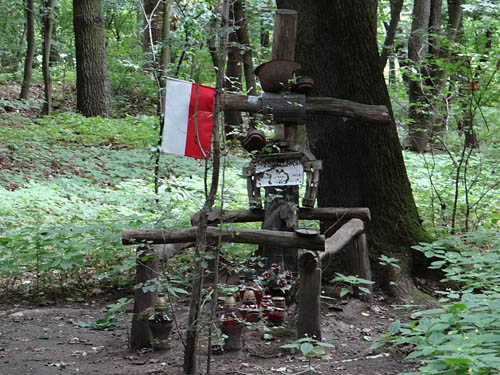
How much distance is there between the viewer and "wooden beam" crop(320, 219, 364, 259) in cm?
472

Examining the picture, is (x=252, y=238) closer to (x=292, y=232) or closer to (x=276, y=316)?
(x=292, y=232)

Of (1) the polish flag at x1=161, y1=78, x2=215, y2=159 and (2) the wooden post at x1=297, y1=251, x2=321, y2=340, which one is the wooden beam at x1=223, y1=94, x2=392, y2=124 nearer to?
(1) the polish flag at x1=161, y1=78, x2=215, y2=159

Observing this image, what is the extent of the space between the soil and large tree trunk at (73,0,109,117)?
10.6m

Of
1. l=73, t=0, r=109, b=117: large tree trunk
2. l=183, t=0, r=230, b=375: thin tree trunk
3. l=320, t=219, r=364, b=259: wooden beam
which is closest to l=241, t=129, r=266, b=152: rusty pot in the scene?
l=320, t=219, r=364, b=259: wooden beam

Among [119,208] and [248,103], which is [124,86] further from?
[248,103]

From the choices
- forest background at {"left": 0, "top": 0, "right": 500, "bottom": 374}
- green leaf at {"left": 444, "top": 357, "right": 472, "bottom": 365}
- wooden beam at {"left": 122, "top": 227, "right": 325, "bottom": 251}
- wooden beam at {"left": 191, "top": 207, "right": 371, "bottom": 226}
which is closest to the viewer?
green leaf at {"left": 444, "top": 357, "right": 472, "bottom": 365}

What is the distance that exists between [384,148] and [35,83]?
681 inches

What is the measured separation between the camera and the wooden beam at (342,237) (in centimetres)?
472

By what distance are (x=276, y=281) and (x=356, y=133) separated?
212cm

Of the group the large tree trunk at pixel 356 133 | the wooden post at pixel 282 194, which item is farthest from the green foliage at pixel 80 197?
the large tree trunk at pixel 356 133

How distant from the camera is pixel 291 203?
5.22 metres

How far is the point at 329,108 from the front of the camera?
5.39 meters

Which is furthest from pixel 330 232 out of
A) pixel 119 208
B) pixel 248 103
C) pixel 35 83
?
pixel 35 83

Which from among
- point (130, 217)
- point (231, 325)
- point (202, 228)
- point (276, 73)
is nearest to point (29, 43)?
point (130, 217)
